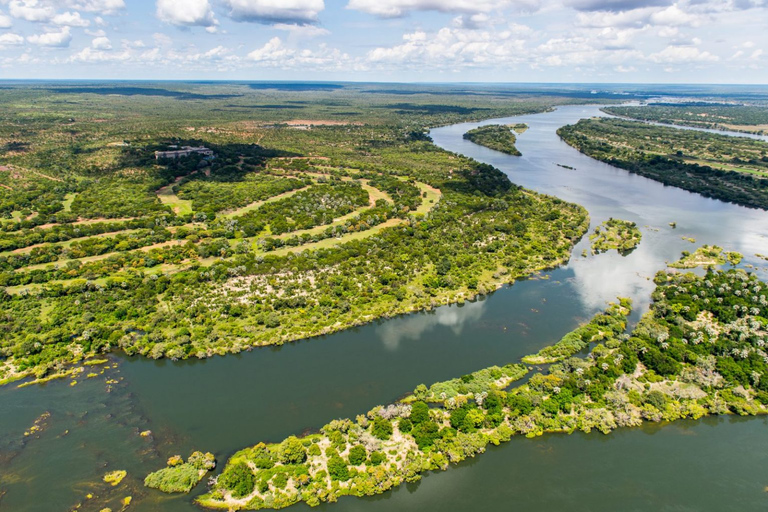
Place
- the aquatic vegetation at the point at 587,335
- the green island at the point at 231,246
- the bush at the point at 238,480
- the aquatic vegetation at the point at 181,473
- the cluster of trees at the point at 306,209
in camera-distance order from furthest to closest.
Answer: the cluster of trees at the point at 306,209 → the green island at the point at 231,246 → the aquatic vegetation at the point at 587,335 → the aquatic vegetation at the point at 181,473 → the bush at the point at 238,480

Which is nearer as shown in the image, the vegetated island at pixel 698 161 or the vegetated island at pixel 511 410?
the vegetated island at pixel 511 410

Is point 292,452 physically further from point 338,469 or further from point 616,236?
point 616,236

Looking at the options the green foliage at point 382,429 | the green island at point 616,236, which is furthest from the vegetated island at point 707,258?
the green foliage at point 382,429

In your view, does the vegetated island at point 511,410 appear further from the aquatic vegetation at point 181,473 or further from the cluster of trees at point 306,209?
the cluster of trees at point 306,209

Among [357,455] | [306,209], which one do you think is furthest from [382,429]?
[306,209]

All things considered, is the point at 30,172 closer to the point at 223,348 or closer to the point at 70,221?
Answer: the point at 70,221

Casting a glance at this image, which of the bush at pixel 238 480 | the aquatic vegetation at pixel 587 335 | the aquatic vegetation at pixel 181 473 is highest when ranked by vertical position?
the aquatic vegetation at pixel 587 335

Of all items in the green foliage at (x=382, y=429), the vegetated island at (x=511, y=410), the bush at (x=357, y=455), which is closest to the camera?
the vegetated island at (x=511, y=410)

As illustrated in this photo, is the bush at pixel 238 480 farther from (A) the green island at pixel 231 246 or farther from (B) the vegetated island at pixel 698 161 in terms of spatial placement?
(B) the vegetated island at pixel 698 161

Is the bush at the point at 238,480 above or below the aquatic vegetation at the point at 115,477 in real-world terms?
above
